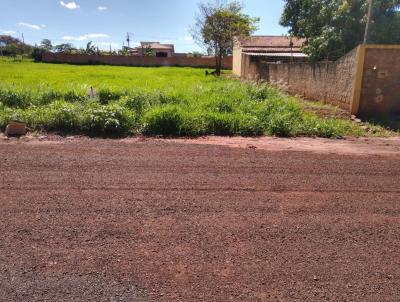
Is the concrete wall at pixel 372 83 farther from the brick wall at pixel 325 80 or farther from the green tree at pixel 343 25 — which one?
the green tree at pixel 343 25

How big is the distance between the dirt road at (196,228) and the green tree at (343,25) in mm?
11124

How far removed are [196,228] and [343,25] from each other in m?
15.0

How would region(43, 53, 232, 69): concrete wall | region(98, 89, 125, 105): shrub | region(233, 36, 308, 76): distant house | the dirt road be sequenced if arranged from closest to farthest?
the dirt road, region(98, 89, 125, 105): shrub, region(233, 36, 308, 76): distant house, region(43, 53, 232, 69): concrete wall

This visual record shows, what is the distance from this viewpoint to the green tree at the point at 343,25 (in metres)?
15.3

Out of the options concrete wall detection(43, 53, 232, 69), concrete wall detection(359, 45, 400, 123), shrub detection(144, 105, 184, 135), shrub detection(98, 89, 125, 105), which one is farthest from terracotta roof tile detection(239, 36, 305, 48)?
shrub detection(144, 105, 184, 135)

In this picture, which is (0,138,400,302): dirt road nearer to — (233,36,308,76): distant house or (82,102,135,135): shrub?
(82,102,135,135): shrub

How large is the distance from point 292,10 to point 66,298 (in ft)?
70.5

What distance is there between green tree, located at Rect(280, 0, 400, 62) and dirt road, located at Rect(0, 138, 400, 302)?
1112cm

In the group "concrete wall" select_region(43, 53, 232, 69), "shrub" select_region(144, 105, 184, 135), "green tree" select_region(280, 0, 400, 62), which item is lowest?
"shrub" select_region(144, 105, 184, 135)

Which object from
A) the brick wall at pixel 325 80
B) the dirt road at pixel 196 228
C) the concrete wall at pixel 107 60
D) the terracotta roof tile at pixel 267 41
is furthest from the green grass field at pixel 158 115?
the concrete wall at pixel 107 60

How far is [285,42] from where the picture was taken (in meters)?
41.0

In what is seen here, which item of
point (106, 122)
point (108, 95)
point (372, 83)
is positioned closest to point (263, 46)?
point (372, 83)

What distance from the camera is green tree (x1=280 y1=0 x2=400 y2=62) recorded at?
1534 centimetres

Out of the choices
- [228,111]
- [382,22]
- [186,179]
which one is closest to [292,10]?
[382,22]
